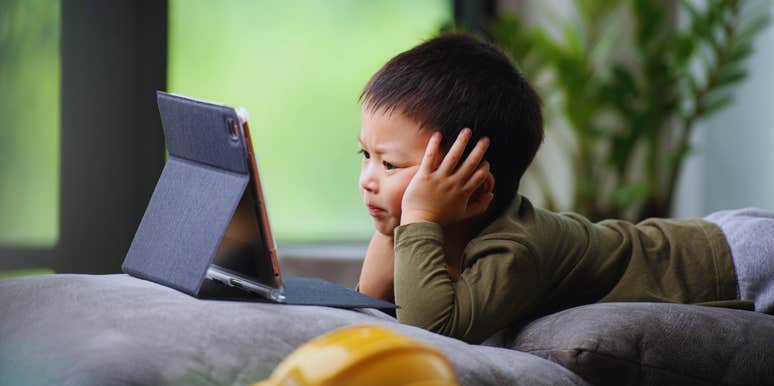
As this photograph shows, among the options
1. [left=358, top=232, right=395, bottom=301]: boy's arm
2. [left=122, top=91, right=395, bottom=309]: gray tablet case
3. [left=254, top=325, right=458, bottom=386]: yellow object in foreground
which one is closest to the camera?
[left=254, top=325, right=458, bottom=386]: yellow object in foreground

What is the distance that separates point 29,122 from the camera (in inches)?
84.3

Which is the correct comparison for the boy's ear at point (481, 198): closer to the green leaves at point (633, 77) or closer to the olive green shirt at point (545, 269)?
the olive green shirt at point (545, 269)

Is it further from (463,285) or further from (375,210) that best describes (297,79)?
(463,285)

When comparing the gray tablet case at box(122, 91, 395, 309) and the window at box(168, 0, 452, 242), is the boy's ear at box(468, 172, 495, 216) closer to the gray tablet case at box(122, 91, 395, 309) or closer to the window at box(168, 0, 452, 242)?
the gray tablet case at box(122, 91, 395, 309)

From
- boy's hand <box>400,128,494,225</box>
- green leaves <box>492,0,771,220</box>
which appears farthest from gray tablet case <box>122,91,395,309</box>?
green leaves <box>492,0,771,220</box>

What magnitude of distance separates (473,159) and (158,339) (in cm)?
49

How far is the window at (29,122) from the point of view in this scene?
207 centimetres

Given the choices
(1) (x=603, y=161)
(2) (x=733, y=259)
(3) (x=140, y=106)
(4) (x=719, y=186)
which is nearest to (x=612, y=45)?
(1) (x=603, y=161)

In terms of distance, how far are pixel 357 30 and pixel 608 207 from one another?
1.18 metres

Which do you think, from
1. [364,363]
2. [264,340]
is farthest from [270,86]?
[364,363]

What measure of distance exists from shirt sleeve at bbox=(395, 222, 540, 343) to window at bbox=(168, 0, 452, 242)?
1704 millimetres

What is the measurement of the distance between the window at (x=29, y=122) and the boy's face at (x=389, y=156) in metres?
1.24

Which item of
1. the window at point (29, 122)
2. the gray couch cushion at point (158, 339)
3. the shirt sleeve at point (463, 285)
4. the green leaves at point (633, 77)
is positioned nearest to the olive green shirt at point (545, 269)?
the shirt sleeve at point (463, 285)

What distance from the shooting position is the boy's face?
1.11 meters
